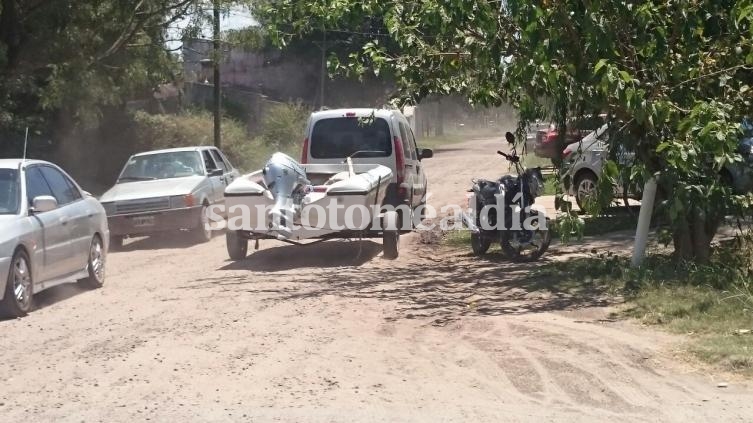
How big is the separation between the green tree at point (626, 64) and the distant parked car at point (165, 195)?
540 cm

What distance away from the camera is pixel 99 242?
1246 cm

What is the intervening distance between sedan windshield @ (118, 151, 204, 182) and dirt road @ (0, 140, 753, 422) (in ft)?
19.5

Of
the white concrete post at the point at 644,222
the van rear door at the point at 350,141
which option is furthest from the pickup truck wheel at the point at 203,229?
the white concrete post at the point at 644,222

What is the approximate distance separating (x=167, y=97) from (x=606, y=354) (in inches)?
1446

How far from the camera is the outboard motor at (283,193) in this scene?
1311 cm

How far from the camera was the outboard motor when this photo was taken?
43.0 ft

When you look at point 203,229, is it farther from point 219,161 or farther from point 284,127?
point 284,127

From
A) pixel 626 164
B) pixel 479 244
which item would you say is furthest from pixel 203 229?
pixel 626 164

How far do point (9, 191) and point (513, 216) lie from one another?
5960 millimetres

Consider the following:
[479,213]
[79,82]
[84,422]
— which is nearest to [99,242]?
[479,213]

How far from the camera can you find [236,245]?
1399 centimetres

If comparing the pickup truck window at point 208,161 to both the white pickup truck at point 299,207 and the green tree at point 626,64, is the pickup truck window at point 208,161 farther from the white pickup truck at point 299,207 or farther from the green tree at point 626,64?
the green tree at point 626,64

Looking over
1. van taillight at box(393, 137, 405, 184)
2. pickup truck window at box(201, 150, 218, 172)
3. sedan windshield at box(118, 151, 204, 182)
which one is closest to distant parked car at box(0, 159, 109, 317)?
van taillight at box(393, 137, 405, 184)

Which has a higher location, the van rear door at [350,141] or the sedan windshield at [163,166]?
the van rear door at [350,141]
